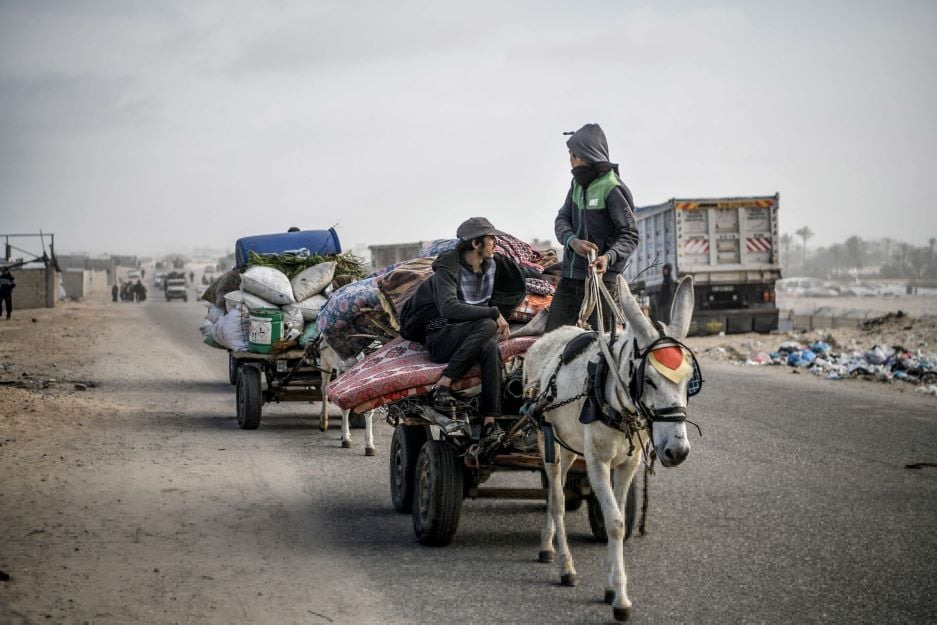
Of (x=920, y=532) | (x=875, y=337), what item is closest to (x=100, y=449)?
(x=920, y=532)

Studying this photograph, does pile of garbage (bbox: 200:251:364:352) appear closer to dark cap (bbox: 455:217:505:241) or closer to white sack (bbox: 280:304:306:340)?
white sack (bbox: 280:304:306:340)

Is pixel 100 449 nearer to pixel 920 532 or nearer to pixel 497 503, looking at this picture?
pixel 497 503

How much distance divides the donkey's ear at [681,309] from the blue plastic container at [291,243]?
10025mm

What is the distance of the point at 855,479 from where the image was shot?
920cm

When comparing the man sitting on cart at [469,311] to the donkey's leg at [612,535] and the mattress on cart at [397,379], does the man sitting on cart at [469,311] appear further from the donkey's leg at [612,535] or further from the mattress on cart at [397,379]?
the donkey's leg at [612,535]

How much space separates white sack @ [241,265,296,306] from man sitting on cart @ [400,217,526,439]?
5789mm

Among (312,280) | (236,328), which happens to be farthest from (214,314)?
(312,280)

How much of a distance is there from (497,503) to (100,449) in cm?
491

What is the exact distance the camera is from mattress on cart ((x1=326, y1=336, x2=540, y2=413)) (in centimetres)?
715

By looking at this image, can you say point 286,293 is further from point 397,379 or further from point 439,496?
point 439,496

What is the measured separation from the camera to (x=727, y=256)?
89.5ft

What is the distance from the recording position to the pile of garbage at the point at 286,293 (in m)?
13.1

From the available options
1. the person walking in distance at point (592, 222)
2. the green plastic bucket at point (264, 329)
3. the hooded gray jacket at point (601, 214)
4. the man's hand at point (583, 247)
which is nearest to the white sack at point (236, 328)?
the green plastic bucket at point (264, 329)

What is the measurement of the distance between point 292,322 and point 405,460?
18.6 ft
